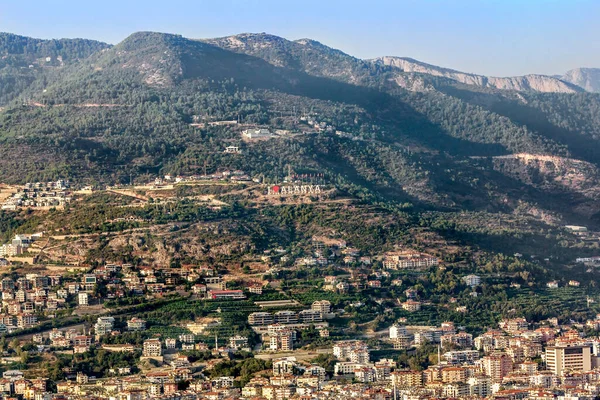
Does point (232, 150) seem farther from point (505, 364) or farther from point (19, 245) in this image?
point (505, 364)

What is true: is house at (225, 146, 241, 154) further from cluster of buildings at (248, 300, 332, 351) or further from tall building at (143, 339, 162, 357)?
tall building at (143, 339, 162, 357)

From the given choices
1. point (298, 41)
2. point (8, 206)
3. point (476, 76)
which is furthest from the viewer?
point (476, 76)

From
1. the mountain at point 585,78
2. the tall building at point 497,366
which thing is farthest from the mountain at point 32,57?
the mountain at point 585,78

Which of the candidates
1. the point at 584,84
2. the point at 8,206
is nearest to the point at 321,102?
the point at 8,206

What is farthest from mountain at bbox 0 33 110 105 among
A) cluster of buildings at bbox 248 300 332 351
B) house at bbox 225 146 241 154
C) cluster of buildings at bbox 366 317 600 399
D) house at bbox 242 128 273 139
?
cluster of buildings at bbox 366 317 600 399

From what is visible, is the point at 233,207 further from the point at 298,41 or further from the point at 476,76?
the point at 476,76
